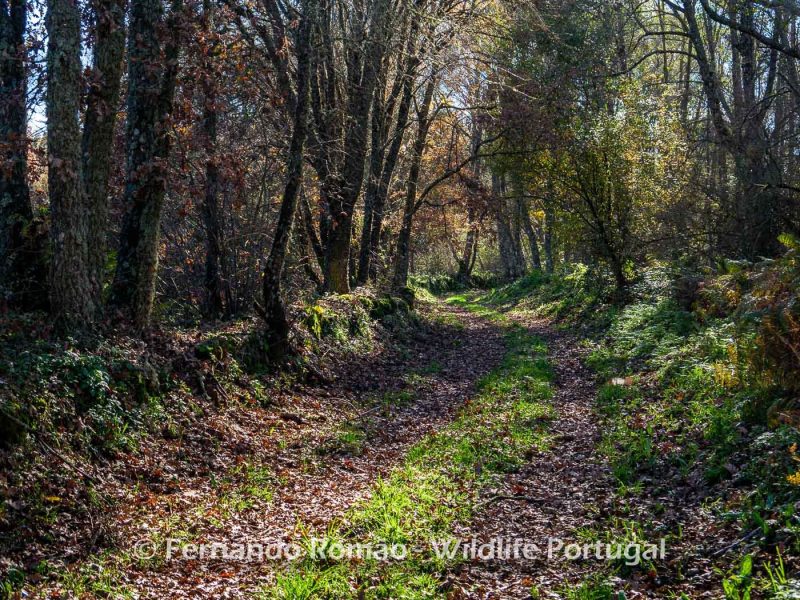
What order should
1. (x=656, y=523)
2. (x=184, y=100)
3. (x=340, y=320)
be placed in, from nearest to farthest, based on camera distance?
(x=656, y=523), (x=184, y=100), (x=340, y=320)

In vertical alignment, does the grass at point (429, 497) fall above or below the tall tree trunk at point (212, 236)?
below

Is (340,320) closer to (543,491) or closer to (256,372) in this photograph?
(256,372)

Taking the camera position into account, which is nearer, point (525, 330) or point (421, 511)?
point (421, 511)

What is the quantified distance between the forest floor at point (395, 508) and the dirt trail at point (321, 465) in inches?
1.0

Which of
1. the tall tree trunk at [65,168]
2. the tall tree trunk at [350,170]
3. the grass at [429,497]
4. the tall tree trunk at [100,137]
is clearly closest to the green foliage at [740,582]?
the grass at [429,497]

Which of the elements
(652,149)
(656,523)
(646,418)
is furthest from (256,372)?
(652,149)

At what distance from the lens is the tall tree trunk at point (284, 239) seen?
11.0m

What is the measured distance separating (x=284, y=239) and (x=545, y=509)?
682 centimetres

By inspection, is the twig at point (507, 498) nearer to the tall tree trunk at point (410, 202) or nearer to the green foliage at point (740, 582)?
the green foliage at point (740, 582)

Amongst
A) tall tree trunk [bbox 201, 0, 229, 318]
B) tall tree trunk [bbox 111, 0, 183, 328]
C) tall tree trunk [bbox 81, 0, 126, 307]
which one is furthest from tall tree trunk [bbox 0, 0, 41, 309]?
tall tree trunk [bbox 201, 0, 229, 318]

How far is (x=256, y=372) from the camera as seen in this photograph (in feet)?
34.1

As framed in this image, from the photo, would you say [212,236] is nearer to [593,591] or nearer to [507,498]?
[507,498]

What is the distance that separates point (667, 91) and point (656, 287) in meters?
12.6

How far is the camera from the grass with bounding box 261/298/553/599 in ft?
16.5
